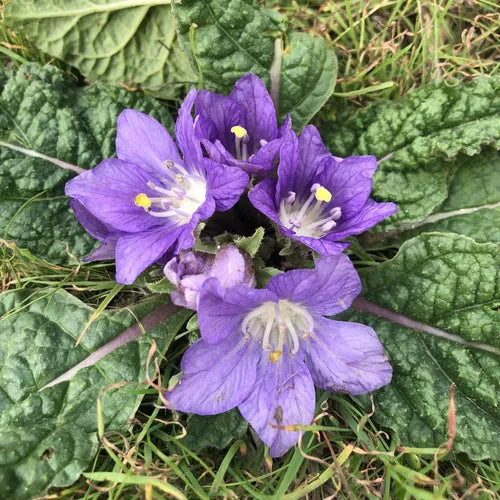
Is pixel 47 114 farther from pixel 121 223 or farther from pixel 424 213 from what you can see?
pixel 424 213

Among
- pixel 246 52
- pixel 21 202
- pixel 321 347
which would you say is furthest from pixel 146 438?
pixel 246 52

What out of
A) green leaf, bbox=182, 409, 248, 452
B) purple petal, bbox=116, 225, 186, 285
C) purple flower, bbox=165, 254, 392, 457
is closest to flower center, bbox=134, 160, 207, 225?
purple petal, bbox=116, 225, 186, 285

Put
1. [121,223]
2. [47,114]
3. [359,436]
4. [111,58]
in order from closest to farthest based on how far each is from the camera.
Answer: [121,223] → [359,436] → [47,114] → [111,58]

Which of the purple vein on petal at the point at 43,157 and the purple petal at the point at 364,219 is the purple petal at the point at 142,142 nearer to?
the purple vein on petal at the point at 43,157

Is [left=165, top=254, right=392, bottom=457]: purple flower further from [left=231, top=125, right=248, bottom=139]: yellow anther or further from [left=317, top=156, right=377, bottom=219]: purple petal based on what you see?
[left=231, top=125, right=248, bottom=139]: yellow anther

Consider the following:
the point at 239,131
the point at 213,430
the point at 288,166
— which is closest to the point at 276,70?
the point at 239,131
